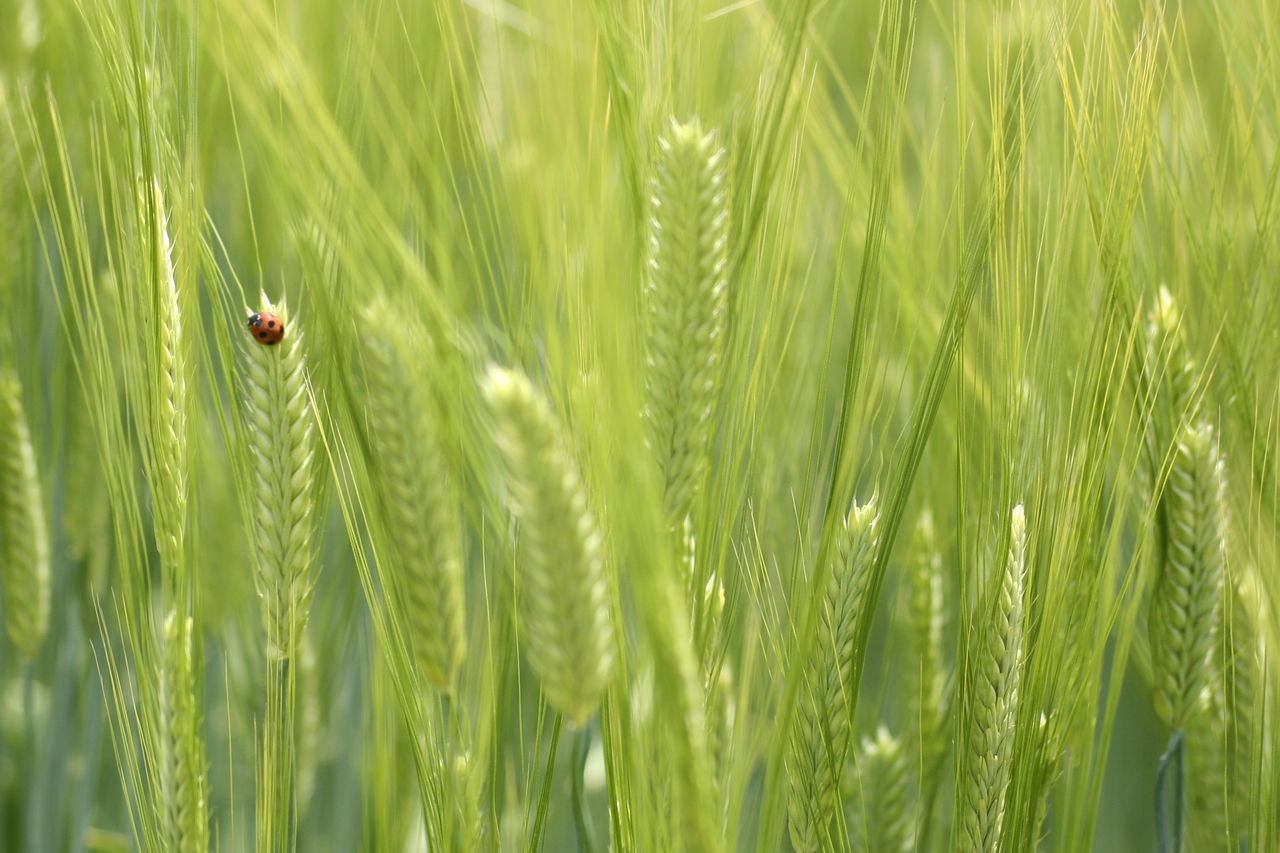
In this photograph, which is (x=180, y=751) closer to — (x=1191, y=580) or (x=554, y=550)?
(x=554, y=550)

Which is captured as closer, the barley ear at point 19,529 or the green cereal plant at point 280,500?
the green cereal plant at point 280,500

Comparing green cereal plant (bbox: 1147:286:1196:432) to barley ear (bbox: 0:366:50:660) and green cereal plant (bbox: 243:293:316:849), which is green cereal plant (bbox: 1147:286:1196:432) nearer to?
green cereal plant (bbox: 243:293:316:849)

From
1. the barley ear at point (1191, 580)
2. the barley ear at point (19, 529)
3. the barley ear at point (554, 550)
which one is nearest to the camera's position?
the barley ear at point (554, 550)

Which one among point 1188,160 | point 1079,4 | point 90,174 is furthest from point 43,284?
point 1188,160

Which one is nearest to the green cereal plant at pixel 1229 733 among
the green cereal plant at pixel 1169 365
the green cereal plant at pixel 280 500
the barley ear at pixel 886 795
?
the green cereal plant at pixel 1169 365

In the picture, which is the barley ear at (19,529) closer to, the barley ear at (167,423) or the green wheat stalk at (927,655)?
the barley ear at (167,423)
